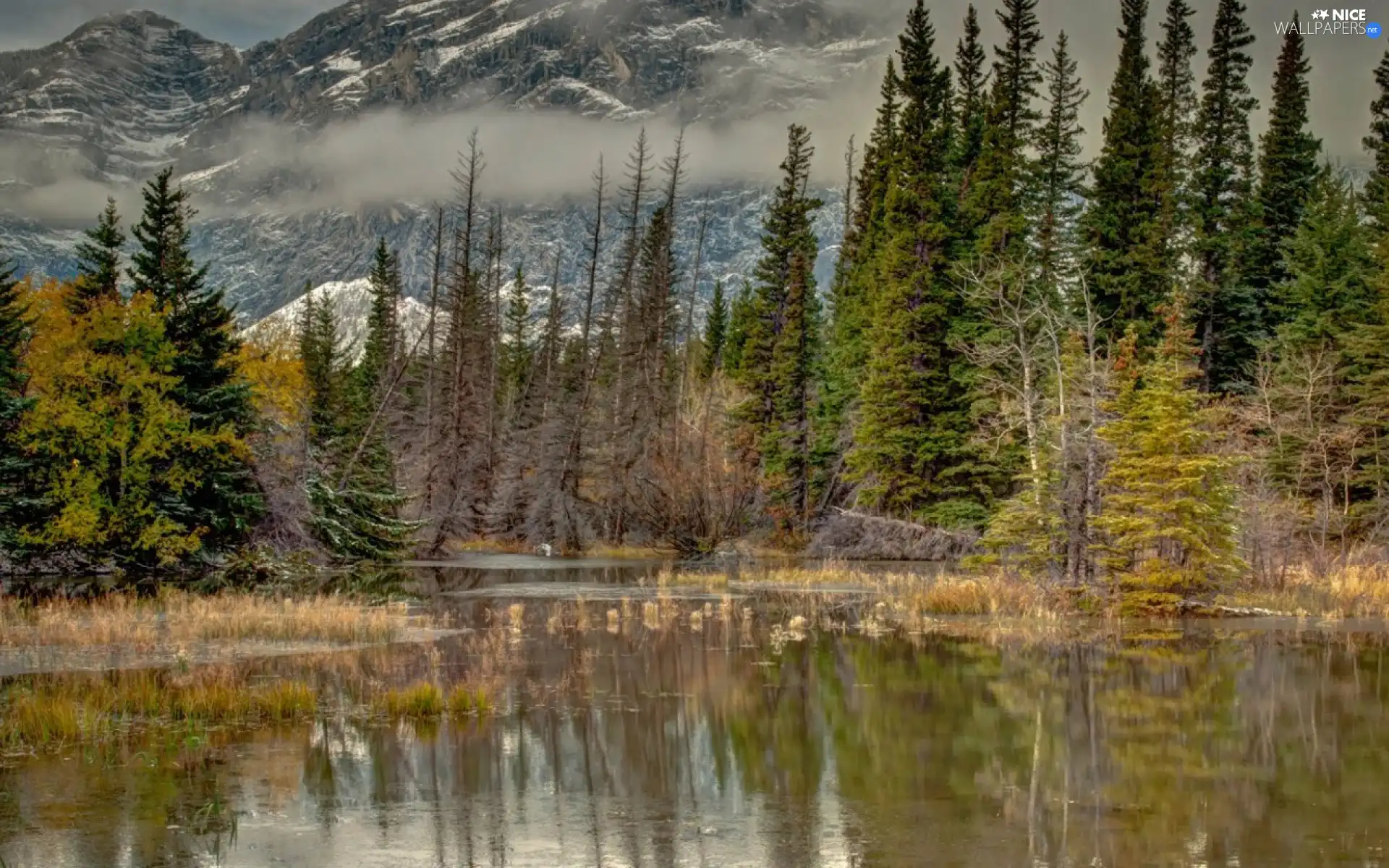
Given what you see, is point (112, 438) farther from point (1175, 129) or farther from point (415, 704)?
point (1175, 129)

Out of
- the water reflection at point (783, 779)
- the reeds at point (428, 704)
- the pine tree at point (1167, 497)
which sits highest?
the pine tree at point (1167, 497)

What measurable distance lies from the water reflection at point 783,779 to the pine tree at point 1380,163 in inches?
1346

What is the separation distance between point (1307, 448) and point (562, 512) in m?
33.5

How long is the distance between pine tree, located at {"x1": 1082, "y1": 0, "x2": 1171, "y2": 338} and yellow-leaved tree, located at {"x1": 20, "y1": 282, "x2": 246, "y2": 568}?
110 ft

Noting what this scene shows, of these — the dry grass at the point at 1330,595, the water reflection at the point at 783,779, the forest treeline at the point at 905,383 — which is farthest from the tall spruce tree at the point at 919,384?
the water reflection at the point at 783,779

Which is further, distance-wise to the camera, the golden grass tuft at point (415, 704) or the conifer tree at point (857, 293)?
the conifer tree at point (857, 293)

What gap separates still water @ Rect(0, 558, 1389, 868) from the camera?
466 inches

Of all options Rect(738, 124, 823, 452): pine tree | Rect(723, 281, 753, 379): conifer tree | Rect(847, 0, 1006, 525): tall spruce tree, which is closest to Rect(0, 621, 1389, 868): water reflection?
Rect(847, 0, 1006, 525): tall spruce tree

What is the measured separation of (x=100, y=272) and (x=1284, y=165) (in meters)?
49.5

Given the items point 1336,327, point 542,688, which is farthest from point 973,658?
point 1336,327

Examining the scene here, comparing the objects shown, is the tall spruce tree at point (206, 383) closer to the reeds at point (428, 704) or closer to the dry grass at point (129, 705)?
the dry grass at point (129, 705)

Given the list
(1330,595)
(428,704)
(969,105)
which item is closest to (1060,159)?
(969,105)

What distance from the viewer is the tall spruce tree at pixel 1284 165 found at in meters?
58.6

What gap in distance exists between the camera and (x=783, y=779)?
14.7m
